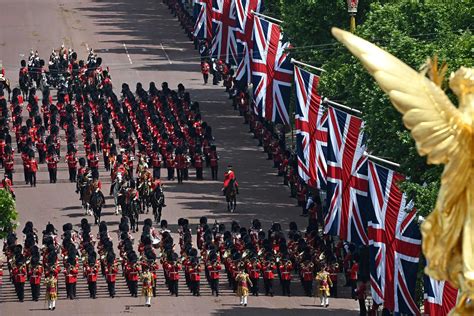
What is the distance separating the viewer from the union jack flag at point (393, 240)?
34344 millimetres

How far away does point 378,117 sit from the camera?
38281mm

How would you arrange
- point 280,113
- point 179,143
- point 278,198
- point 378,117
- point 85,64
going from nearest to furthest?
point 378,117 < point 280,113 < point 278,198 < point 179,143 < point 85,64

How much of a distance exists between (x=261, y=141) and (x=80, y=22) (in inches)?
1224

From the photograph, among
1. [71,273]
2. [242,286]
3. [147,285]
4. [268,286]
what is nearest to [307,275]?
[268,286]

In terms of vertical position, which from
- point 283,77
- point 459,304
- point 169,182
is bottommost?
point 169,182

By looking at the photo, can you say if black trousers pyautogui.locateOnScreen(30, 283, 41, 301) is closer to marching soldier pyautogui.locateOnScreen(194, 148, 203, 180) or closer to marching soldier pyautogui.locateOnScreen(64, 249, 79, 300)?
marching soldier pyautogui.locateOnScreen(64, 249, 79, 300)

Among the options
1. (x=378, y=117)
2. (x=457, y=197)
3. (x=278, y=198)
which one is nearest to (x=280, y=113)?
(x=278, y=198)

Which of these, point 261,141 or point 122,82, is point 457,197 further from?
point 122,82

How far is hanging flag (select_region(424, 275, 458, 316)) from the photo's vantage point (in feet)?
99.1

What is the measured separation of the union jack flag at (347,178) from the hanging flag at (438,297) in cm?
708

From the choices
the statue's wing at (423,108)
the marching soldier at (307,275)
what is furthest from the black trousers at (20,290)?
the statue's wing at (423,108)

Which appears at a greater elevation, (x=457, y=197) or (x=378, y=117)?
(x=457, y=197)

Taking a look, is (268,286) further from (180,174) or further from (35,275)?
(180,174)

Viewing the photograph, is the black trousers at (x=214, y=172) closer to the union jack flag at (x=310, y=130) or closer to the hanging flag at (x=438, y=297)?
the union jack flag at (x=310, y=130)
